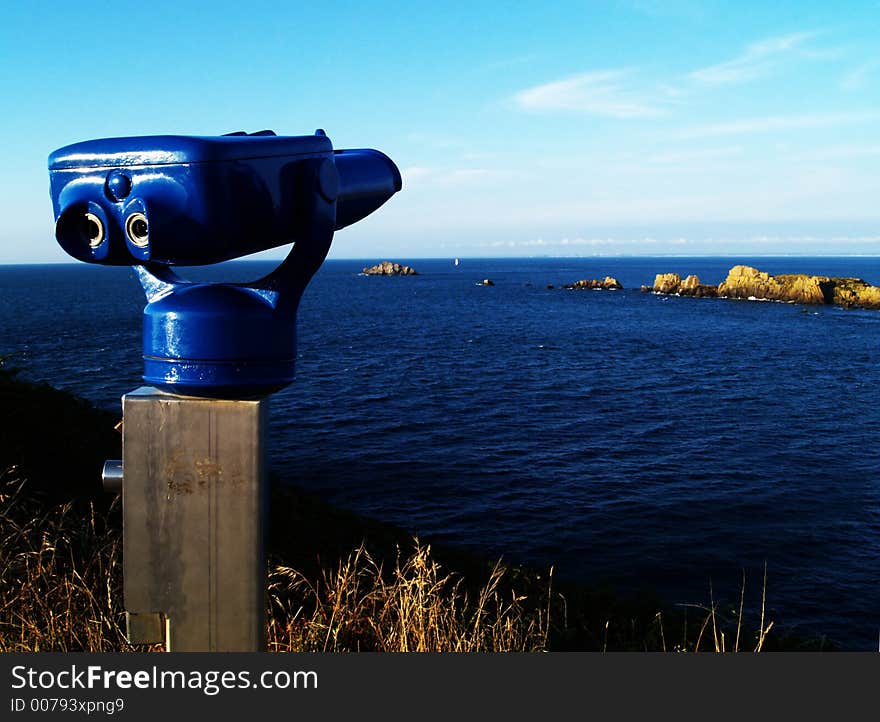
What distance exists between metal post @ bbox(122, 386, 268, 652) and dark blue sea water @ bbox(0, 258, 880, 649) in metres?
11.0

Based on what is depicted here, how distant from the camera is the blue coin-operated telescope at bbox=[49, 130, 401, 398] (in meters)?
1.87

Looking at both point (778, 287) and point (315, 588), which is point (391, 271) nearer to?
point (778, 287)

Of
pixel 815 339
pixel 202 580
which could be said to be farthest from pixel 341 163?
pixel 815 339

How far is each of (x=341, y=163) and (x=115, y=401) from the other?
1073 inches

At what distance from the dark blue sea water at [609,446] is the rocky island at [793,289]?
28.5 metres

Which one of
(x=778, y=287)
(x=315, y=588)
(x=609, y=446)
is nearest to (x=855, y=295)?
(x=778, y=287)

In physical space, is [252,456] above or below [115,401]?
above

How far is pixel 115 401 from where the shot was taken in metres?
27.1

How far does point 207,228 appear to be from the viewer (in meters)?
1.89

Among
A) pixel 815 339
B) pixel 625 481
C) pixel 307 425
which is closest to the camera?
pixel 625 481

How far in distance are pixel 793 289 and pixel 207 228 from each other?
91068 mm

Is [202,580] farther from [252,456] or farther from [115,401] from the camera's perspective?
[115,401]

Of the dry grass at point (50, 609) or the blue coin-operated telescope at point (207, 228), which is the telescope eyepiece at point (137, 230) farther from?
the dry grass at point (50, 609)

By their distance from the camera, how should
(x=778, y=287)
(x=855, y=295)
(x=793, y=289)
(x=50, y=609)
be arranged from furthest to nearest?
(x=778, y=287)
(x=793, y=289)
(x=855, y=295)
(x=50, y=609)
